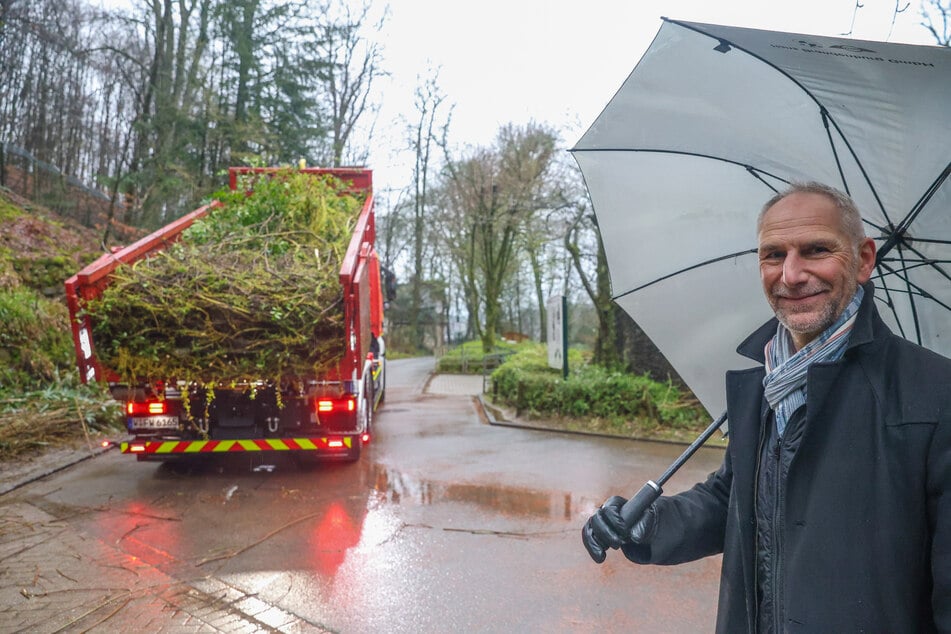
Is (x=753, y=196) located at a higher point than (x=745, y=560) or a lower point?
higher

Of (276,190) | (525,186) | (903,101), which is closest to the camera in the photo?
(903,101)

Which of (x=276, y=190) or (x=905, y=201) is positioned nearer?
(x=905, y=201)

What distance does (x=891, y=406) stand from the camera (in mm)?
1377

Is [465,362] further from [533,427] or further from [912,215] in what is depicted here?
[912,215]

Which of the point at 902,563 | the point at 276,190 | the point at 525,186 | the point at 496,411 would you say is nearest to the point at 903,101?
the point at 902,563

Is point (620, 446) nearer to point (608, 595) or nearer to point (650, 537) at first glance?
point (608, 595)

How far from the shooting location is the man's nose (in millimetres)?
1573

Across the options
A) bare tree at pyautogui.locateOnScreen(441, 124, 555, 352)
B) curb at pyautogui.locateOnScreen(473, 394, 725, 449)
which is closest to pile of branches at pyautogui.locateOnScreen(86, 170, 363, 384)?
curb at pyautogui.locateOnScreen(473, 394, 725, 449)

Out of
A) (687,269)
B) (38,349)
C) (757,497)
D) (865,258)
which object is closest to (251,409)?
(687,269)

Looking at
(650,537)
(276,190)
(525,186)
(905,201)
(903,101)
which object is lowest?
(650,537)

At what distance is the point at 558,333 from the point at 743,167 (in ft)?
30.1

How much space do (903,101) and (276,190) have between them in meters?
7.00

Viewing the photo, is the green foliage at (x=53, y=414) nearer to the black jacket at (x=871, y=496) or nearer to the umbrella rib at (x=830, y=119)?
the umbrella rib at (x=830, y=119)

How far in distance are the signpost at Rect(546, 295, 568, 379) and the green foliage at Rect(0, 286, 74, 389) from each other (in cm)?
794
